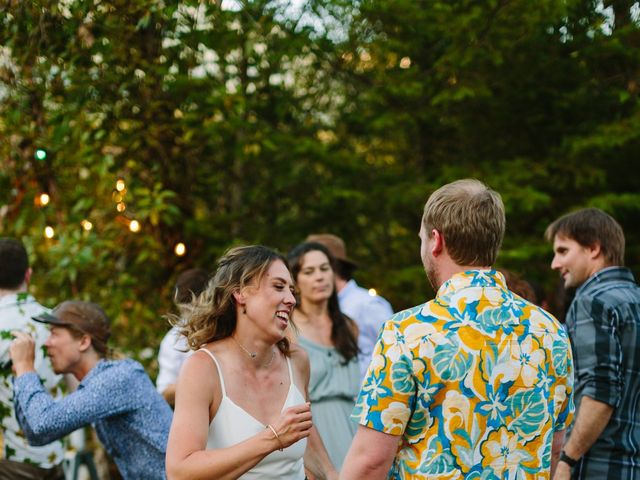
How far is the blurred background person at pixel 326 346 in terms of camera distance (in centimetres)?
488

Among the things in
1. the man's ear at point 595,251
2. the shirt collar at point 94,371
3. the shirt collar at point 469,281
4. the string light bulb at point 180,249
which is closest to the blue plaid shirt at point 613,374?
the man's ear at point 595,251

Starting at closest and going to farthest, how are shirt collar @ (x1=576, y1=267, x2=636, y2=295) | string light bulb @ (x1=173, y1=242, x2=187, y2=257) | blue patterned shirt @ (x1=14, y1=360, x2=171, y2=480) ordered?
blue patterned shirt @ (x1=14, y1=360, x2=171, y2=480), shirt collar @ (x1=576, y1=267, x2=636, y2=295), string light bulb @ (x1=173, y1=242, x2=187, y2=257)

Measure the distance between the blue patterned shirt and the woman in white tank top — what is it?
0.54 meters

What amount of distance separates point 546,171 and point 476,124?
1042 mm

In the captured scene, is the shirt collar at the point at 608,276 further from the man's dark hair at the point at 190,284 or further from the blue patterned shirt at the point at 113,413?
the man's dark hair at the point at 190,284

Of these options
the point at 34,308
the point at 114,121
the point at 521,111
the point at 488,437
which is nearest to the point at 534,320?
the point at 488,437

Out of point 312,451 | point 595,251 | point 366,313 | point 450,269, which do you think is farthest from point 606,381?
point 366,313

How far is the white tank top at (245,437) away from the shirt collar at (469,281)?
3.17 ft

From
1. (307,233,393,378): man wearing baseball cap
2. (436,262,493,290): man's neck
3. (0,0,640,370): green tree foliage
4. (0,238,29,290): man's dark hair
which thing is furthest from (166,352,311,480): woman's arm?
(0,0,640,370): green tree foliage

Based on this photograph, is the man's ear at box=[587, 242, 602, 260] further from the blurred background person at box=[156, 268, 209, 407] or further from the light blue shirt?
the blurred background person at box=[156, 268, 209, 407]

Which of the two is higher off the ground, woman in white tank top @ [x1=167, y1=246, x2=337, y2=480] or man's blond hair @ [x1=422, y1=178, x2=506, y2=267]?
man's blond hair @ [x1=422, y1=178, x2=506, y2=267]

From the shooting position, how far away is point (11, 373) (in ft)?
14.6

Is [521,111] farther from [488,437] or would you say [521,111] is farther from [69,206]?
[488,437]

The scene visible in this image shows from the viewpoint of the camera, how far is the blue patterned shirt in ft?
11.6
